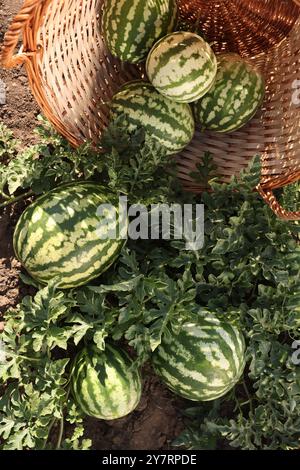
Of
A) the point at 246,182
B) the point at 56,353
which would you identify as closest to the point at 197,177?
the point at 246,182

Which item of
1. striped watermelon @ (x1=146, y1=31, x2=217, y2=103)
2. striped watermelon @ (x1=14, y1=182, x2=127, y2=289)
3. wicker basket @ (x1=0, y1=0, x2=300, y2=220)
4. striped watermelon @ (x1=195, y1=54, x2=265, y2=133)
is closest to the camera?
striped watermelon @ (x1=14, y1=182, x2=127, y2=289)

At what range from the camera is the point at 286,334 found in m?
2.48

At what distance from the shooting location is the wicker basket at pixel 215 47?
2.45 m

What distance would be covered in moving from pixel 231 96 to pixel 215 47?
0.47m

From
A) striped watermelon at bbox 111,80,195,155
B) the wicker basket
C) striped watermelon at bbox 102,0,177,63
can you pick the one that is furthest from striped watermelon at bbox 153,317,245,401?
striped watermelon at bbox 102,0,177,63

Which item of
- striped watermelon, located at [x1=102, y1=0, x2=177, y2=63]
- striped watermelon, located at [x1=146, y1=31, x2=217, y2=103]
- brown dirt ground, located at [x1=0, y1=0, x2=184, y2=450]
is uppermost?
striped watermelon, located at [x1=102, y1=0, x2=177, y2=63]

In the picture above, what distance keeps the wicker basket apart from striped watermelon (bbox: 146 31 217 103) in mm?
334

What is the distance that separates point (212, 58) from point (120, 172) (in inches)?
21.7

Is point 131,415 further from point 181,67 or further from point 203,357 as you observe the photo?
point 181,67

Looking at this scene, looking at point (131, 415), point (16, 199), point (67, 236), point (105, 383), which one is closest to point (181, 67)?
point (67, 236)

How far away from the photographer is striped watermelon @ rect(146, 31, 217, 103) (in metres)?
2.17

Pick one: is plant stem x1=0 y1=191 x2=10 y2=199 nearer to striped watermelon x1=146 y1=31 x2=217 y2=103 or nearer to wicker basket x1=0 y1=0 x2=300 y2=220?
wicker basket x1=0 y1=0 x2=300 y2=220

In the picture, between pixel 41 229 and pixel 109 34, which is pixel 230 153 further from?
pixel 41 229

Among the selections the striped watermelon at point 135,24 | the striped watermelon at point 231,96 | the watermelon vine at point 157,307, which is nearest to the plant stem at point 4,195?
the watermelon vine at point 157,307
